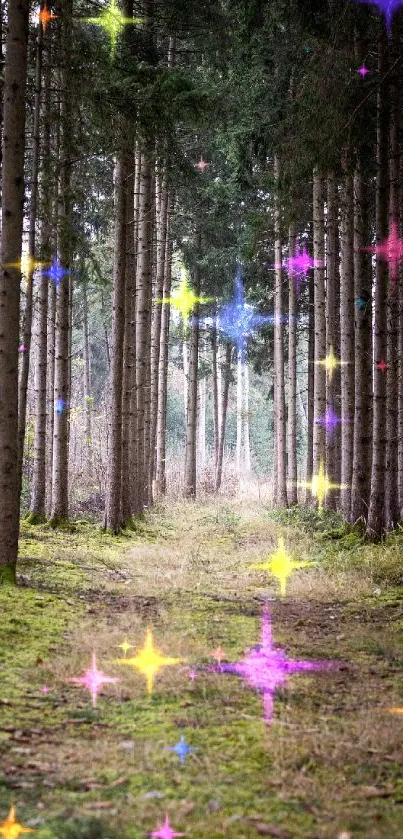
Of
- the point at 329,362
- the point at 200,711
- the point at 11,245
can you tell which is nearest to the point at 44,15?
the point at 11,245

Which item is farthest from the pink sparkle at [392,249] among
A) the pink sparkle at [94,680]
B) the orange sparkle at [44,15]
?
the pink sparkle at [94,680]

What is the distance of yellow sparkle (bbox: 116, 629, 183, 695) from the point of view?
5.32 meters

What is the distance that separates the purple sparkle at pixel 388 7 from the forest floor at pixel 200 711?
7.68 meters

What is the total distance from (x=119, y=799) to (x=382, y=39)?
10745mm

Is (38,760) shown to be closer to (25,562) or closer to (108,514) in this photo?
(25,562)

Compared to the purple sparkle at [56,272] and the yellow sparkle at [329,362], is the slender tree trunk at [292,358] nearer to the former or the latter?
the yellow sparkle at [329,362]

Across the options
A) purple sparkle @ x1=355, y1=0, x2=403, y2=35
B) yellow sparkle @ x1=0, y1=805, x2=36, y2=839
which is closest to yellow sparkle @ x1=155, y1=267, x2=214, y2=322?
purple sparkle @ x1=355, y1=0, x2=403, y2=35

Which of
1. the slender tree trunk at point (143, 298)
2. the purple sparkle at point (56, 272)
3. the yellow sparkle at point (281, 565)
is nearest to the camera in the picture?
the yellow sparkle at point (281, 565)

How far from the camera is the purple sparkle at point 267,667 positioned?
5.06 metres

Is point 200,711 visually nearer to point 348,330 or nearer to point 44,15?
point 44,15

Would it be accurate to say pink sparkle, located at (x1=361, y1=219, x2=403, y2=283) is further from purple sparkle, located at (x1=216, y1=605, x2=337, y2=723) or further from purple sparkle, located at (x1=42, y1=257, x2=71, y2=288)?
purple sparkle, located at (x1=216, y1=605, x2=337, y2=723)

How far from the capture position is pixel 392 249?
38.1ft

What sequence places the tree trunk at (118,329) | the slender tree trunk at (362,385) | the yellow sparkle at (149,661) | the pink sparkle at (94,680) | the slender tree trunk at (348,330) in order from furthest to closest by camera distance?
the slender tree trunk at (348,330)
the tree trunk at (118,329)
the slender tree trunk at (362,385)
the yellow sparkle at (149,661)
the pink sparkle at (94,680)

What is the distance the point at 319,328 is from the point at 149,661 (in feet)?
38.7
